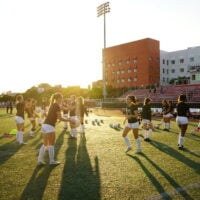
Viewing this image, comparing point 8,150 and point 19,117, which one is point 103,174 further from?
point 19,117

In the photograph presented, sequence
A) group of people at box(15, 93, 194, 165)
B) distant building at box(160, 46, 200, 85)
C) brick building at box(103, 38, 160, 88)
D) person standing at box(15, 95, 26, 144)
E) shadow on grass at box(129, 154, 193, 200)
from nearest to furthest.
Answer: shadow on grass at box(129, 154, 193, 200) → group of people at box(15, 93, 194, 165) → person standing at box(15, 95, 26, 144) → brick building at box(103, 38, 160, 88) → distant building at box(160, 46, 200, 85)

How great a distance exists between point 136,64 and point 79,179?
7100cm

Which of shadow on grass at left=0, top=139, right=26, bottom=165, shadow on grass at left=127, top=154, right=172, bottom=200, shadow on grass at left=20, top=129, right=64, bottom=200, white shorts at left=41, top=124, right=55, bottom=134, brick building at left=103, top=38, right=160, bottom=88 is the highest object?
brick building at left=103, top=38, right=160, bottom=88

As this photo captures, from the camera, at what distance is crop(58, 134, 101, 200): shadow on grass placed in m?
6.11

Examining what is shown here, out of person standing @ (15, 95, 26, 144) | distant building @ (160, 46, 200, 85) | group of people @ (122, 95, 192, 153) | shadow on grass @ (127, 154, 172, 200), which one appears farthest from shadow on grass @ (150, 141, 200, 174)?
distant building @ (160, 46, 200, 85)

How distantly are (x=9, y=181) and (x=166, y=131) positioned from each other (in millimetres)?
12692

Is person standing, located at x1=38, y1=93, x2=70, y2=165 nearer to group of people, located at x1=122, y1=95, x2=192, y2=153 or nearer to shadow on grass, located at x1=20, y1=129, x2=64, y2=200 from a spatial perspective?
shadow on grass, located at x1=20, y1=129, x2=64, y2=200

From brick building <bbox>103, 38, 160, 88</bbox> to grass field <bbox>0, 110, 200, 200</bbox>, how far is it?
59798 mm

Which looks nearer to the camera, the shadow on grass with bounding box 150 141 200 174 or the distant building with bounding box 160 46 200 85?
the shadow on grass with bounding box 150 141 200 174

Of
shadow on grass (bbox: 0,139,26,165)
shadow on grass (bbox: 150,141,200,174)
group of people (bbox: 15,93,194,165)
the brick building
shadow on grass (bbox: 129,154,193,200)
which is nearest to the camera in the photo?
shadow on grass (bbox: 129,154,193,200)

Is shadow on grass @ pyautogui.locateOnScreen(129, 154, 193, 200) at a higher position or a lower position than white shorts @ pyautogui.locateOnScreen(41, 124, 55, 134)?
lower

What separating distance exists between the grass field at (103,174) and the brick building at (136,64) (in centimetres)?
5980

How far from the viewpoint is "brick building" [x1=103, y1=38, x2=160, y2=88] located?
7375 cm

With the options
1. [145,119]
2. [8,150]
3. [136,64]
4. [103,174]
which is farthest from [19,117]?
[136,64]
